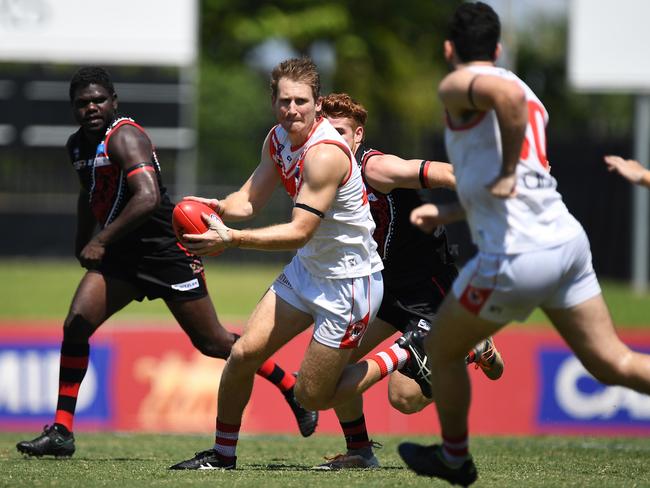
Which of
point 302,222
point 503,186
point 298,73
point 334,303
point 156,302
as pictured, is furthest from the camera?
point 156,302

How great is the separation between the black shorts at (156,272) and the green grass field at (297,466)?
105cm

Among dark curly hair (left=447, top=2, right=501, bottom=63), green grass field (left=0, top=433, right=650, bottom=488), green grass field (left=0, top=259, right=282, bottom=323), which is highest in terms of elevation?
dark curly hair (left=447, top=2, right=501, bottom=63)

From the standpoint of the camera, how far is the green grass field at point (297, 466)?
5645 millimetres

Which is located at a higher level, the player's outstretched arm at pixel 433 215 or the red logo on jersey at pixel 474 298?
the player's outstretched arm at pixel 433 215

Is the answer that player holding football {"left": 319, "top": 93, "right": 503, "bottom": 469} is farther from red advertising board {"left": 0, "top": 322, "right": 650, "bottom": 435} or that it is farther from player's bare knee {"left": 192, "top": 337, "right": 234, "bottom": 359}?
red advertising board {"left": 0, "top": 322, "right": 650, "bottom": 435}

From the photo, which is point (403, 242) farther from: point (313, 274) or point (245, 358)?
point (245, 358)

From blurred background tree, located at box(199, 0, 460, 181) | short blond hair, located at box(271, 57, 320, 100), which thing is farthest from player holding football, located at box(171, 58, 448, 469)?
blurred background tree, located at box(199, 0, 460, 181)

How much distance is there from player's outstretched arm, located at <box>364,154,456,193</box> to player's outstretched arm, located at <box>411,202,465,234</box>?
3.64 ft

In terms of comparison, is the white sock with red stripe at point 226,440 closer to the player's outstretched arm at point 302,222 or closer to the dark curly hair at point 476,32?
the player's outstretched arm at point 302,222

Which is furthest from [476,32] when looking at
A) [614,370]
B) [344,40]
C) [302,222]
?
[344,40]

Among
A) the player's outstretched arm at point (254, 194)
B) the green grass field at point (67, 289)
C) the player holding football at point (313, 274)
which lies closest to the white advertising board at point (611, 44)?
the green grass field at point (67, 289)

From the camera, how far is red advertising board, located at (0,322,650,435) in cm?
1209

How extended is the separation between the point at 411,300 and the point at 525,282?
2.07 m

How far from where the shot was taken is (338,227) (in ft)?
19.6
